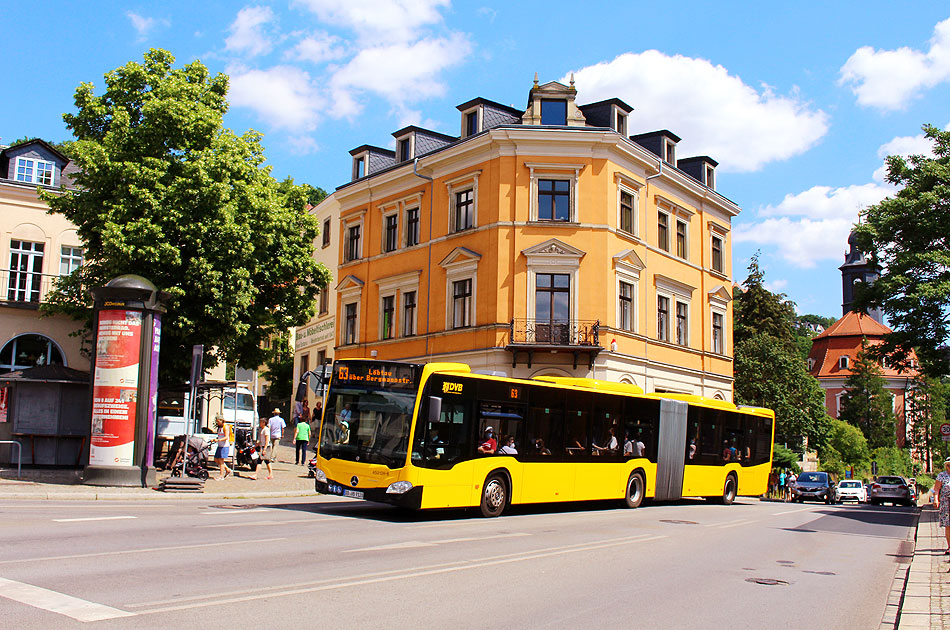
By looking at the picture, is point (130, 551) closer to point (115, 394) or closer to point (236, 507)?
point (236, 507)

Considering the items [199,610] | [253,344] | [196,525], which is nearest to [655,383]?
[253,344]

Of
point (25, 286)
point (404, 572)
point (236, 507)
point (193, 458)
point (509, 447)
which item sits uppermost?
point (25, 286)

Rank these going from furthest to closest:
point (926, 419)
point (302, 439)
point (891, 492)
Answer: point (926, 419), point (891, 492), point (302, 439)

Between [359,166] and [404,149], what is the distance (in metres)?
3.93

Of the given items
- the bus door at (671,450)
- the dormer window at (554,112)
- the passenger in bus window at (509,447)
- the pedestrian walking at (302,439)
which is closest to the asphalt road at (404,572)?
the passenger in bus window at (509,447)

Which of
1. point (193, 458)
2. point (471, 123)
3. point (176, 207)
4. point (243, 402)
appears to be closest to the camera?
point (193, 458)

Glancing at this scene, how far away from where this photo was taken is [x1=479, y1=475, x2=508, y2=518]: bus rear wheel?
1673cm

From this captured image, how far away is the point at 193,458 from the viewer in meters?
21.6

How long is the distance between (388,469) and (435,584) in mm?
6789

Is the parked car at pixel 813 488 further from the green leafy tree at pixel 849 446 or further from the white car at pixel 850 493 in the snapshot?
the green leafy tree at pixel 849 446

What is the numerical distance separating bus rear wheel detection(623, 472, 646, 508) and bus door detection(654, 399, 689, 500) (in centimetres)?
83

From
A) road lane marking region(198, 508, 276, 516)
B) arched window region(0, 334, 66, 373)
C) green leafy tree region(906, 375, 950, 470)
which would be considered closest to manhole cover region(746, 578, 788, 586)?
road lane marking region(198, 508, 276, 516)

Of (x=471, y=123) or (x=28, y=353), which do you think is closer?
(x=28, y=353)

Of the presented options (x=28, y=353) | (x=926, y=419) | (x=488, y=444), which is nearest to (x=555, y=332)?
(x=488, y=444)
